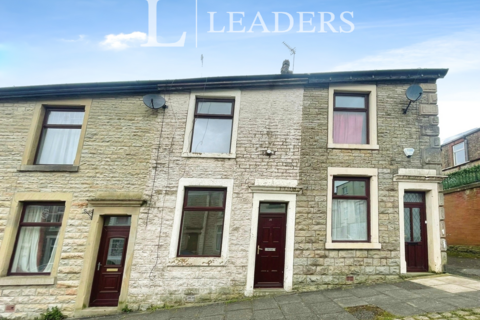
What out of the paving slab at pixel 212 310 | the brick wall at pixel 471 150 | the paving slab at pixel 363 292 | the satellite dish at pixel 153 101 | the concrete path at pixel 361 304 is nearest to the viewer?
the concrete path at pixel 361 304

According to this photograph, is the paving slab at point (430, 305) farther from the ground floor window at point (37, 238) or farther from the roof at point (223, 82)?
the ground floor window at point (37, 238)

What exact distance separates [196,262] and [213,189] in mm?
2029

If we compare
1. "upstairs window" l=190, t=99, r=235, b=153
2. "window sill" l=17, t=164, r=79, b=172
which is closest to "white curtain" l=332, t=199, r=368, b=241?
→ "upstairs window" l=190, t=99, r=235, b=153

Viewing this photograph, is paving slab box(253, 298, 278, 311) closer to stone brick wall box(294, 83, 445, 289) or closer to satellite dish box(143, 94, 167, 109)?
stone brick wall box(294, 83, 445, 289)

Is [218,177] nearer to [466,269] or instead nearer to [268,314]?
[268,314]

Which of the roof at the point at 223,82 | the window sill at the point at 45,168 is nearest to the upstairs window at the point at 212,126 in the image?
the roof at the point at 223,82

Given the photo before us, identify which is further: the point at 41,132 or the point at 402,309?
the point at 41,132

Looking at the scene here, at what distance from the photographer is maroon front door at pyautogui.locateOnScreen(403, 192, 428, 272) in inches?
275

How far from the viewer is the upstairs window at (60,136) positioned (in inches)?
299

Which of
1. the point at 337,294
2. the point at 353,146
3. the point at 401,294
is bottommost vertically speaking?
the point at 337,294

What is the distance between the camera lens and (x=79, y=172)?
7.22 m

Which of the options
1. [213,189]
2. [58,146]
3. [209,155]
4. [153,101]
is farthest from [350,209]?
[58,146]

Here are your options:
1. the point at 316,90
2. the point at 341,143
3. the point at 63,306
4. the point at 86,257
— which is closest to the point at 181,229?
the point at 86,257

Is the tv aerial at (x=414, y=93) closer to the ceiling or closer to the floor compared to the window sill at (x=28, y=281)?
closer to the ceiling
